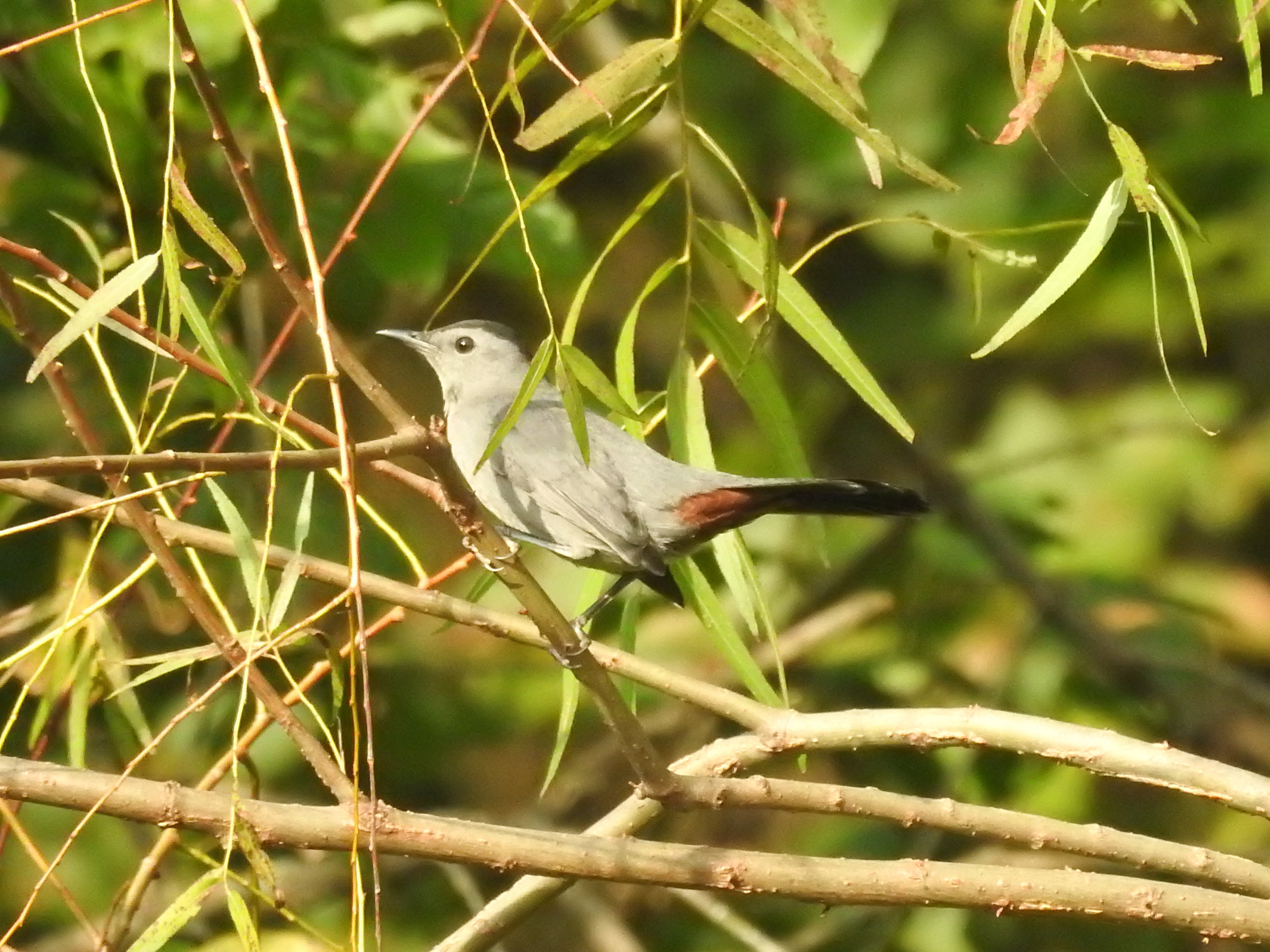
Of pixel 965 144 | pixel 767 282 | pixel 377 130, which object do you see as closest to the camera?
pixel 767 282

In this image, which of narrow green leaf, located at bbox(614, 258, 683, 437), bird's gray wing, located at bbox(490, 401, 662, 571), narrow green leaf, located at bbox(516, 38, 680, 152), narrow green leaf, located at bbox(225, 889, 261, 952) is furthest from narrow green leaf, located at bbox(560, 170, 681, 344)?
bird's gray wing, located at bbox(490, 401, 662, 571)

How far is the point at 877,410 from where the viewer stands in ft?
7.85

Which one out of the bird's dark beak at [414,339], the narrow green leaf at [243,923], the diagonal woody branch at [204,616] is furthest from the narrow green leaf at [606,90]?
the bird's dark beak at [414,339]

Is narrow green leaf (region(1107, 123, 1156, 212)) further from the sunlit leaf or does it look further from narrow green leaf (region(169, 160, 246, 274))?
narrow green leaf (region(169, 160, 246, 274))

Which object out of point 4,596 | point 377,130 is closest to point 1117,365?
point 377,130

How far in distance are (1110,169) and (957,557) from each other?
126cm

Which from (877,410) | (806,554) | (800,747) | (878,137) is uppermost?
(878,137)

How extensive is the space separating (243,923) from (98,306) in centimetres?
77

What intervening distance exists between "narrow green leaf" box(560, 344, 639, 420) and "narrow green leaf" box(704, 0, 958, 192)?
426 mm

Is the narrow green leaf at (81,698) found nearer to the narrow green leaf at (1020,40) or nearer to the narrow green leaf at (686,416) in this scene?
the narrow green leaf at (686,416)

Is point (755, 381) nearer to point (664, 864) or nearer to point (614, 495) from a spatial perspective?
point (614, 495)

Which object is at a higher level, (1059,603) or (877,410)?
(877,410)

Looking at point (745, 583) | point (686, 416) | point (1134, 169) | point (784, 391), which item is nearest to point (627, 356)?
point (686, 416)

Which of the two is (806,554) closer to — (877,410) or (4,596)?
(4,596)
